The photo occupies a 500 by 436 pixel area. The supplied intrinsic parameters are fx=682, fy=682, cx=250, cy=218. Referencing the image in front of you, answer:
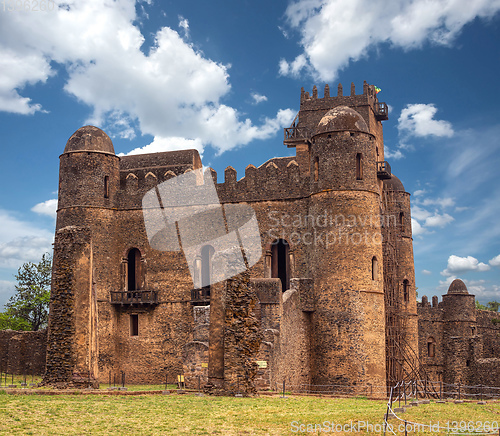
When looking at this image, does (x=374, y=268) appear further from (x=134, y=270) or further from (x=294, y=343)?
(x=134, y=270)

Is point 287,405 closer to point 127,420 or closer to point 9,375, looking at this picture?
point 127,420

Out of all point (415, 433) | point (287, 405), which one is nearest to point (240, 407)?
point (287, 405)

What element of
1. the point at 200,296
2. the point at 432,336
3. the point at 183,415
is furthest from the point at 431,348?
the point at 183,415

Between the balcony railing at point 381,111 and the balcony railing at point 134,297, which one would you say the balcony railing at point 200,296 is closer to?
the balcony railing at point 134,297

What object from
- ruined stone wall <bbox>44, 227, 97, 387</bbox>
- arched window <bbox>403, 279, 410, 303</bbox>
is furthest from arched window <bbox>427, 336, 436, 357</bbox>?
ruined stone wall <bbox>44, 227, 97, 387</bbox>

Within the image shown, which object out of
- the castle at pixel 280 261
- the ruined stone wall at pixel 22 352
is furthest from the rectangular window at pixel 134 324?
the ruined stone wall at pixel 22 352

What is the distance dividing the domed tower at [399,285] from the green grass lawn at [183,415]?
11879 millimetres

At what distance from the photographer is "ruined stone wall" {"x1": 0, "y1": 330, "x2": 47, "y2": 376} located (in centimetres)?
3309

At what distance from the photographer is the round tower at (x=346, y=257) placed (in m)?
28.3

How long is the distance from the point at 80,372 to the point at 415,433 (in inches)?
477

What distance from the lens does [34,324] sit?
4972 cm

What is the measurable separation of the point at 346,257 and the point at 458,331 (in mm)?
17221

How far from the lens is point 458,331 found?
42.9 meters

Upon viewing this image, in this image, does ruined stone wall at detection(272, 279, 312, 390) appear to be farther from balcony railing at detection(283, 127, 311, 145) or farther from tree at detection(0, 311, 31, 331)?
tree at detection(0, 311, 31, 331)
